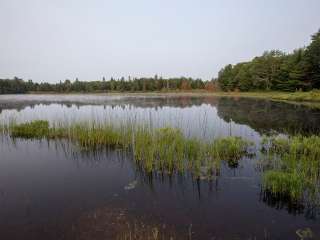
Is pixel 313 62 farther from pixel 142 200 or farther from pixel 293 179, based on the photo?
pixel 142 200

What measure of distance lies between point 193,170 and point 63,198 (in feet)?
10.1

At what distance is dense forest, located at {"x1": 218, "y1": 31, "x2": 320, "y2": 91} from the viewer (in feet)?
112

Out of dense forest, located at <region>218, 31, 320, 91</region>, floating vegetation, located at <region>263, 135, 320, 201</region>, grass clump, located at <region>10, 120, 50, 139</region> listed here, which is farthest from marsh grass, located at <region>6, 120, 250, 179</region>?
dense forest, located at <region>218, 31, 320, 91</region>

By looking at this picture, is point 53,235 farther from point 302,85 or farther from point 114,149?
point 302,85

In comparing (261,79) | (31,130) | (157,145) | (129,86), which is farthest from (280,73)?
(129,86)

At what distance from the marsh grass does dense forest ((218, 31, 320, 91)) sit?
3408 centimetres

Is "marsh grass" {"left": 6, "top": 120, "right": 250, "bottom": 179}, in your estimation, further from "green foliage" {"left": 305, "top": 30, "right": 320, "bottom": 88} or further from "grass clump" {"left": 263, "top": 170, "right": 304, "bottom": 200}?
"green foliage" {"left": 305, "top": 30, "right": 320, "bottom": 88}

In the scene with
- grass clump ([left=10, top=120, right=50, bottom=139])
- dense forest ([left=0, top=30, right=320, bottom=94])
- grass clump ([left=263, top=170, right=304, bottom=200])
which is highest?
dense forest ([left=0, top=30, right=320, bottom=94])

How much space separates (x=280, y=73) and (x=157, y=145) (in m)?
43.0

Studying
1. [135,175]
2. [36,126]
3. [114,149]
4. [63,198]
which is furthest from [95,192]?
[36,126]

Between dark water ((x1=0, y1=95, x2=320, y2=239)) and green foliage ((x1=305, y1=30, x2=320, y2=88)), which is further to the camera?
green foliage ((x1=305, y1=30, x2=320, y2=88))

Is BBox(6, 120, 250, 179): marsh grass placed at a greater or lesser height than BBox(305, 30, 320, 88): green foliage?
lesser

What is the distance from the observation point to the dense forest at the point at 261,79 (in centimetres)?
3456

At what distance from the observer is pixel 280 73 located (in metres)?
41.8
